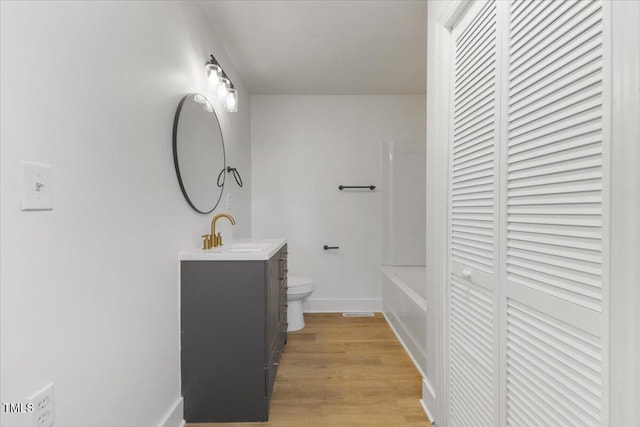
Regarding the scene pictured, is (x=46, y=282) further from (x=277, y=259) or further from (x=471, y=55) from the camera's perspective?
(x=471, y=55)

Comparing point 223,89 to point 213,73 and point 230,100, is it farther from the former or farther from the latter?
Answer: point 213,73

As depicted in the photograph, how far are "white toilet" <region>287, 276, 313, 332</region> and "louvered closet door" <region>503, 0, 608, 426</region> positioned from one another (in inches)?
80.9

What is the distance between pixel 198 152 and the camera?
200 cm

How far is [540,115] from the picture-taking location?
940 millimetres

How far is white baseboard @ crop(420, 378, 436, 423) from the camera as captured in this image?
1781 millimetres

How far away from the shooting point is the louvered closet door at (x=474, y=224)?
1204mm

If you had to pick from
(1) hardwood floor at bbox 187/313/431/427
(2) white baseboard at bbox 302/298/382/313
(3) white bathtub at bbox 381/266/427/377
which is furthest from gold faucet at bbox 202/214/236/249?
(2) white baseboard at bbox 302/298/382/313

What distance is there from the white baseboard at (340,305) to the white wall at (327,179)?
0.01 meters

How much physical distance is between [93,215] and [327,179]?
2.73 meters

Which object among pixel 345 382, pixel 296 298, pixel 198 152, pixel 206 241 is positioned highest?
pixel 198 152

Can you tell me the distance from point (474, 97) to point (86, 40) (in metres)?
1.39

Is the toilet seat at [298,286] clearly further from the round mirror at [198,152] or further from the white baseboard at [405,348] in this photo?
the round mirror at [198,152]

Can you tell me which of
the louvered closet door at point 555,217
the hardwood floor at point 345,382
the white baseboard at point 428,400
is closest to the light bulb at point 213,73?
the louvered closet door at point 555,217

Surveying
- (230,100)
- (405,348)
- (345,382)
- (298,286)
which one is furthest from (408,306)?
(230,100)
